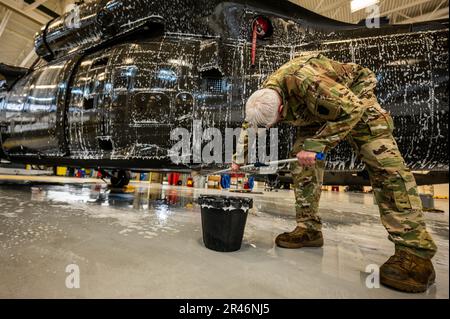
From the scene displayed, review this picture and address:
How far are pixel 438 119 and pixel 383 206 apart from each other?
0.85 m

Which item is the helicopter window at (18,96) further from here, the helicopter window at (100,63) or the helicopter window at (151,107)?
the helicopter window at (151,107)

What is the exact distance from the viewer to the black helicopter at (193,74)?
1726 millimetres

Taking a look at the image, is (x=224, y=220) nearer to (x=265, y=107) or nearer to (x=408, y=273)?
(x=265, y=107)

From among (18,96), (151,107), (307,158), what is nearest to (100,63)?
(151,107)

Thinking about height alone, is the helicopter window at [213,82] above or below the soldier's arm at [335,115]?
above

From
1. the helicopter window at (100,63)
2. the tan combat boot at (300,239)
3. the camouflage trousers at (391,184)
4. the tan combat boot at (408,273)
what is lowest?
the tan combat boot at (300,239)

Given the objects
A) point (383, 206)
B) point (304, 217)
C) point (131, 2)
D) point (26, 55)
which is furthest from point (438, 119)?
point (26, 55)

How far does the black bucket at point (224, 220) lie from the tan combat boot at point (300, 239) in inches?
12.2

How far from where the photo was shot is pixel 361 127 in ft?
4.39

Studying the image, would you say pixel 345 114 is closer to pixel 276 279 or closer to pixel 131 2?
pixel 276 279

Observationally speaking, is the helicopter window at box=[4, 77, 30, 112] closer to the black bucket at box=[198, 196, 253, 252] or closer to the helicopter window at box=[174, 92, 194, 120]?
the helicopter window at box=[174, 92, 194, 120]

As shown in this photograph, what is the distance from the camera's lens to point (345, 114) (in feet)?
3.96

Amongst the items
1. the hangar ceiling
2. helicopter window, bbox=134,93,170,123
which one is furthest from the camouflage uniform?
the hangar ceiling

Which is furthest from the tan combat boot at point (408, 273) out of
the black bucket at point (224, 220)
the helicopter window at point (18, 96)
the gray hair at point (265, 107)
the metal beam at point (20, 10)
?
the metal beam at point (20, 10)
